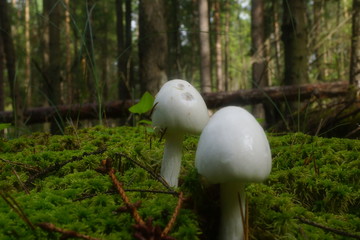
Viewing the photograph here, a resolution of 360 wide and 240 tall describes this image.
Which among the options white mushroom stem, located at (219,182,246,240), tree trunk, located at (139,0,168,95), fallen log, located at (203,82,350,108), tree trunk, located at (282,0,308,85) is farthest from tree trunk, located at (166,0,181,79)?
white mushroom stem, located at (219,182,246,240)

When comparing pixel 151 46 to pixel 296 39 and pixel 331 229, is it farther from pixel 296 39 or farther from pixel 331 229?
pixel 331 229

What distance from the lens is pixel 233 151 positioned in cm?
119

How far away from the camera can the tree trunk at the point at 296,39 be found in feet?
17.0

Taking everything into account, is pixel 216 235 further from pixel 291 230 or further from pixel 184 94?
pixel 184 94

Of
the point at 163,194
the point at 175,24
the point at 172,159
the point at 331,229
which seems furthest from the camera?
the point at 175,24

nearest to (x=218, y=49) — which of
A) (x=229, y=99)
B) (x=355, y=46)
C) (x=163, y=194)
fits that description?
(x=229, y=99)

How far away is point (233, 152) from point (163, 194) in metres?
0.54

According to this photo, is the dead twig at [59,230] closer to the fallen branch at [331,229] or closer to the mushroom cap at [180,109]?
the mushroom cap at [180,109]

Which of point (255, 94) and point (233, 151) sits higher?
point (255, 94)

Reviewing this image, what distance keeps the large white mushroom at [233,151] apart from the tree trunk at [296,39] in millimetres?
4367

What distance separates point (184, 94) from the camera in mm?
1658

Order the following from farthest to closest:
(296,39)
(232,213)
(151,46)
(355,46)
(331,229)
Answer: (151,46) < (296,39) < (355,46) < (232,213) < (331,229)

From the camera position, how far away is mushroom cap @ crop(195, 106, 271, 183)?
1189mm

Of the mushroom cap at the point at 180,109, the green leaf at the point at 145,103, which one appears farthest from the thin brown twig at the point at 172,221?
the green leaf at the point at 145,103
